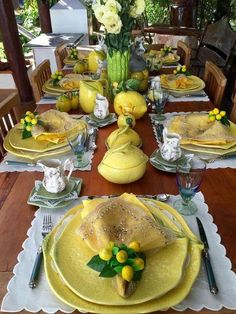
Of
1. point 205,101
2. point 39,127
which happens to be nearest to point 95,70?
point 205,101

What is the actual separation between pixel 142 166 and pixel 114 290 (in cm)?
37

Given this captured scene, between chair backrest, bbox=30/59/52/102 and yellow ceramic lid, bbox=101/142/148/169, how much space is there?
925mm

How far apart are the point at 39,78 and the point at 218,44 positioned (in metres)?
2.21

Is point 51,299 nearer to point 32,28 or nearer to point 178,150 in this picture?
point 178,150

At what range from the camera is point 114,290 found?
532 mm

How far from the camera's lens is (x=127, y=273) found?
0.49 m

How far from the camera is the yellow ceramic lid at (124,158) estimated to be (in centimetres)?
81

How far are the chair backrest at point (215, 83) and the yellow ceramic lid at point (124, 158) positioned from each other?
0.83m

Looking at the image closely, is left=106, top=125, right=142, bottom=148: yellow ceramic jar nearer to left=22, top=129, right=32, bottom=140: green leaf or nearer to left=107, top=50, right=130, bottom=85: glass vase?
left=22, top=129, right=32, bottom=140: green leaf

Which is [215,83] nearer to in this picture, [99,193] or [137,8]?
[137,8]

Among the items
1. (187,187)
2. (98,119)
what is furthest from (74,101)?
(187,187)

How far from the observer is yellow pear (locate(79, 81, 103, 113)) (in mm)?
1241

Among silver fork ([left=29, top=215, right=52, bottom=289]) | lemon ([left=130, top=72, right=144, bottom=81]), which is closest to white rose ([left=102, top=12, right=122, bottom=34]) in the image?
lemon ([left=130, top=72, right=144, bottom=81])

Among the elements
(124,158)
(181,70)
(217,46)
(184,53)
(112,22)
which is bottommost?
(217,46)
